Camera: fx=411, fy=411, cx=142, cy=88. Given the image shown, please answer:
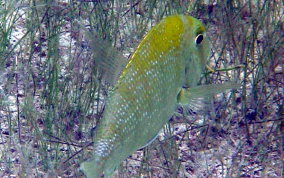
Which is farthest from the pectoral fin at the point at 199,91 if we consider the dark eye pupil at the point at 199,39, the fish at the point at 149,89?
the dark eye pupil at the point at 199,39

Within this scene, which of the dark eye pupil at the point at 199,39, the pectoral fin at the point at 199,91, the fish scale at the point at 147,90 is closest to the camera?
the fish scale at the point at 147,90

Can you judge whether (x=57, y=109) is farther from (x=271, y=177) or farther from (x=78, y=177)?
(x=271, y=177)

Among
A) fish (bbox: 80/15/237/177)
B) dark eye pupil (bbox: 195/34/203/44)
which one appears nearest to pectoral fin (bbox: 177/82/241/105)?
fish (bbox: 80/15/237/177)

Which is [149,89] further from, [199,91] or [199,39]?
[199,39]

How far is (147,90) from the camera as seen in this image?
1.21 meters

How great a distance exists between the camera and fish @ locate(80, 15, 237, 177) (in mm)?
1118

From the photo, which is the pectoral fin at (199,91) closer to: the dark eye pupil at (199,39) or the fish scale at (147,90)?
the fish scale at (147,90)

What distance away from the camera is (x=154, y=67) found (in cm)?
124

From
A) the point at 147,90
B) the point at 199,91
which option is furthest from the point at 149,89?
the point at 199,91

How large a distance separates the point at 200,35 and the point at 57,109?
7.15 feet

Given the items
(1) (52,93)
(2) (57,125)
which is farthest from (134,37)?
(2) (57,125)

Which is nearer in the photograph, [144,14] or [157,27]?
[157,27]

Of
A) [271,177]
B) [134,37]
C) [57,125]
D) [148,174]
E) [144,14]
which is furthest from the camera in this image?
[144,14]

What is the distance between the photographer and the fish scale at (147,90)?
1.12 metres
